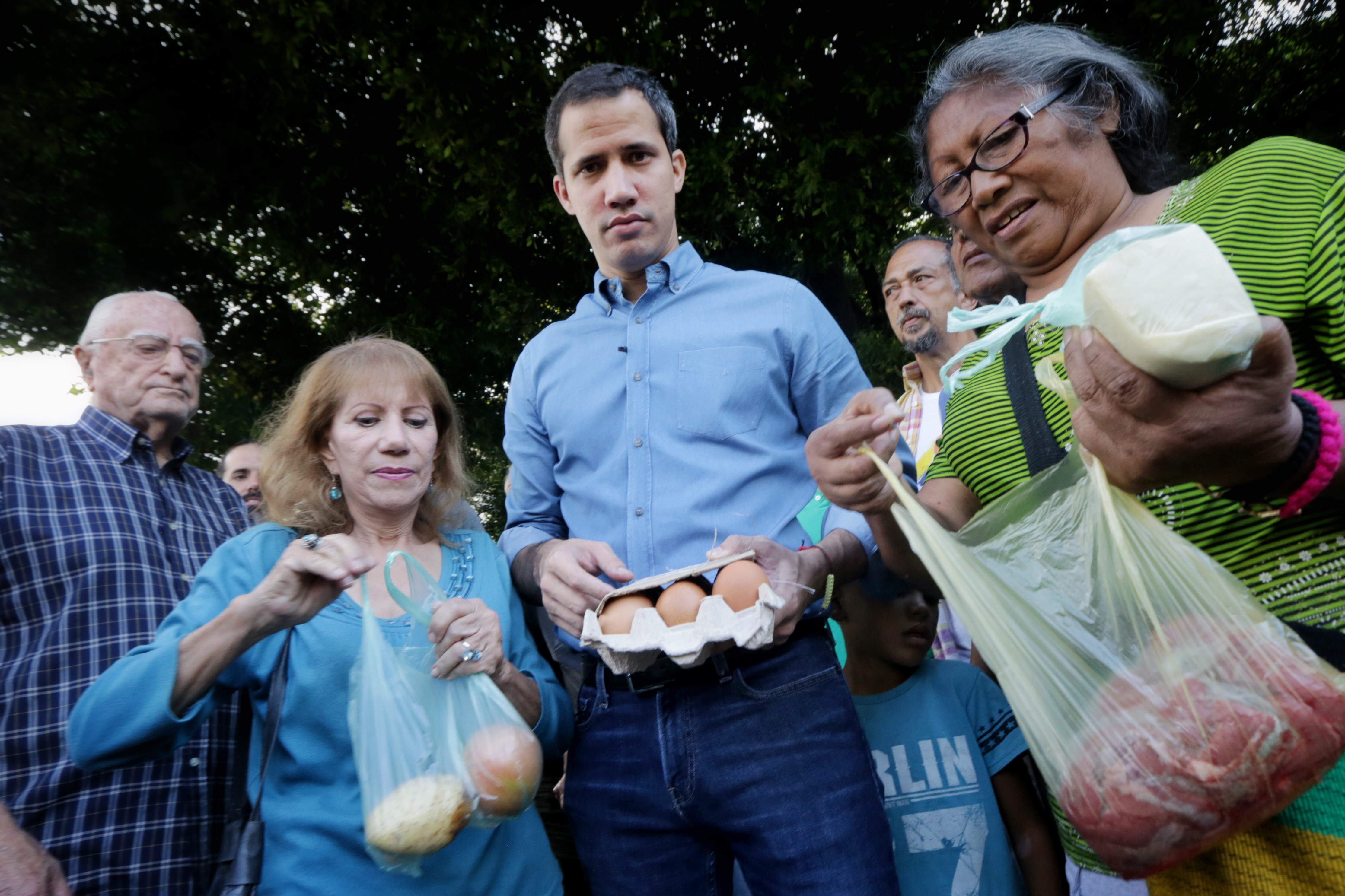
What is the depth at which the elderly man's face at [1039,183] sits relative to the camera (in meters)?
1.55

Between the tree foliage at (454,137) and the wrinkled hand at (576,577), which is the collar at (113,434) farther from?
the tree foliage at (454,137)

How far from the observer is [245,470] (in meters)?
4.80

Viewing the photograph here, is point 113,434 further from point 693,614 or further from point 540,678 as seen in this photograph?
point 693,614

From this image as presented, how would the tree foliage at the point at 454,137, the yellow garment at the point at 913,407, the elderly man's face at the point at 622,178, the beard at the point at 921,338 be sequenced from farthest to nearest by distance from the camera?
1. the tree foliage at the point at 454,137
2. the beard at the point at 921,338
3. the yellow garment at the point at 913,407
4. the elderly man's face at the point at 622,178

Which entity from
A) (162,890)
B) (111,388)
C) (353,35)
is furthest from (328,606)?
(353,35)

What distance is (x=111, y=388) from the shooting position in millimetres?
2721

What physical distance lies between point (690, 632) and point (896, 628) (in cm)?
97

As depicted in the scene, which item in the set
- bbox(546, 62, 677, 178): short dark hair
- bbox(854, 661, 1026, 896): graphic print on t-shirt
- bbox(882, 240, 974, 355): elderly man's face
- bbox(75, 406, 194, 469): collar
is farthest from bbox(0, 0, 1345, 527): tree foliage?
bbox(854, 661, 1026, 896): graphic print on t-shirt

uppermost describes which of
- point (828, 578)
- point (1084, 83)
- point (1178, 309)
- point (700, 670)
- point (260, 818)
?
point (1084, 83)

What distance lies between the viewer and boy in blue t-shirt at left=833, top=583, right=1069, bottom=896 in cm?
205

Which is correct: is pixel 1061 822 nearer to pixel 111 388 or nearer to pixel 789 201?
pixel 111 388

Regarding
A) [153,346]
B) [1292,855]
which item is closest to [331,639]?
[153,346]

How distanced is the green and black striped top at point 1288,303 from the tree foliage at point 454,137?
4.17 metres

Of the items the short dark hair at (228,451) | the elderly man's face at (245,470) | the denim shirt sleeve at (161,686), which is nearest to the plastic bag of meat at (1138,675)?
the denim shirt sleeve at (161,686)
